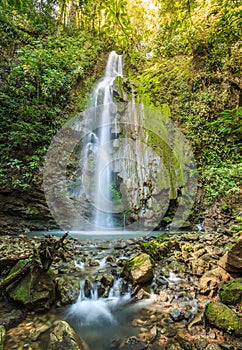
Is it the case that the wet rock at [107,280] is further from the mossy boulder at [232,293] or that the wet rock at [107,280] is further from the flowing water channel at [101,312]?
the mossy boulder at [232,293]

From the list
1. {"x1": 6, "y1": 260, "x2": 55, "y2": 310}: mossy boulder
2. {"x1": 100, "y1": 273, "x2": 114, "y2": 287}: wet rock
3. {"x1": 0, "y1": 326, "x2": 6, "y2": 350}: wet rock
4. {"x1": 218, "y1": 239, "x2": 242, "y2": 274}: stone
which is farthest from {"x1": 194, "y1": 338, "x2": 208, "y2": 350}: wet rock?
{"x1": 0, "y1": 326, "x2": 6, "y2": 350}: wet rock

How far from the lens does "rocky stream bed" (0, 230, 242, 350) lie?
2041 millimetres

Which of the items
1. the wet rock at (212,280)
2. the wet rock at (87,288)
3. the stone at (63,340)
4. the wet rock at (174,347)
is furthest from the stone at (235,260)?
the stone at (63,340)

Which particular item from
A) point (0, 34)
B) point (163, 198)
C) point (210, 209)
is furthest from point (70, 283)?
point (0, 34)

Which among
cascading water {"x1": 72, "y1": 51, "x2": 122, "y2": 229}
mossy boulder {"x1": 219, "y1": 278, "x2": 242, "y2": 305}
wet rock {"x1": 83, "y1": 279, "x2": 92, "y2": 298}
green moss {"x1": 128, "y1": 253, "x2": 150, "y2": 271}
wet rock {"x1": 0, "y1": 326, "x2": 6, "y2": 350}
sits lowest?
wet rock {"x1": 0, "y1": 326, "x2": 6, "y2": 350}

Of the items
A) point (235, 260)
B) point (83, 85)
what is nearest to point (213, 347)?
point (235, 260)

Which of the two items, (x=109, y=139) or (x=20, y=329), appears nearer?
(x=20, y=329)

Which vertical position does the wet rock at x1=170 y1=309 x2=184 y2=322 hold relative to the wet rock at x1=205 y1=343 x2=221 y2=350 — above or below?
above

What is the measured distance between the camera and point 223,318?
6.89 feet

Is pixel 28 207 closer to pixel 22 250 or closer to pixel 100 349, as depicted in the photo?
pixel 22 250

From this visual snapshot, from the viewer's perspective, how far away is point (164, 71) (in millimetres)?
9781

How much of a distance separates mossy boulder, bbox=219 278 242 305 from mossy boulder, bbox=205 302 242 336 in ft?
0.97

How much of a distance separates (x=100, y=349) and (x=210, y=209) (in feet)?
19.5

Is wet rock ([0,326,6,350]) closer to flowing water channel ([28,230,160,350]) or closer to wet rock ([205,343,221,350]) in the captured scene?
flowing water channel ([28,230,160,350])
